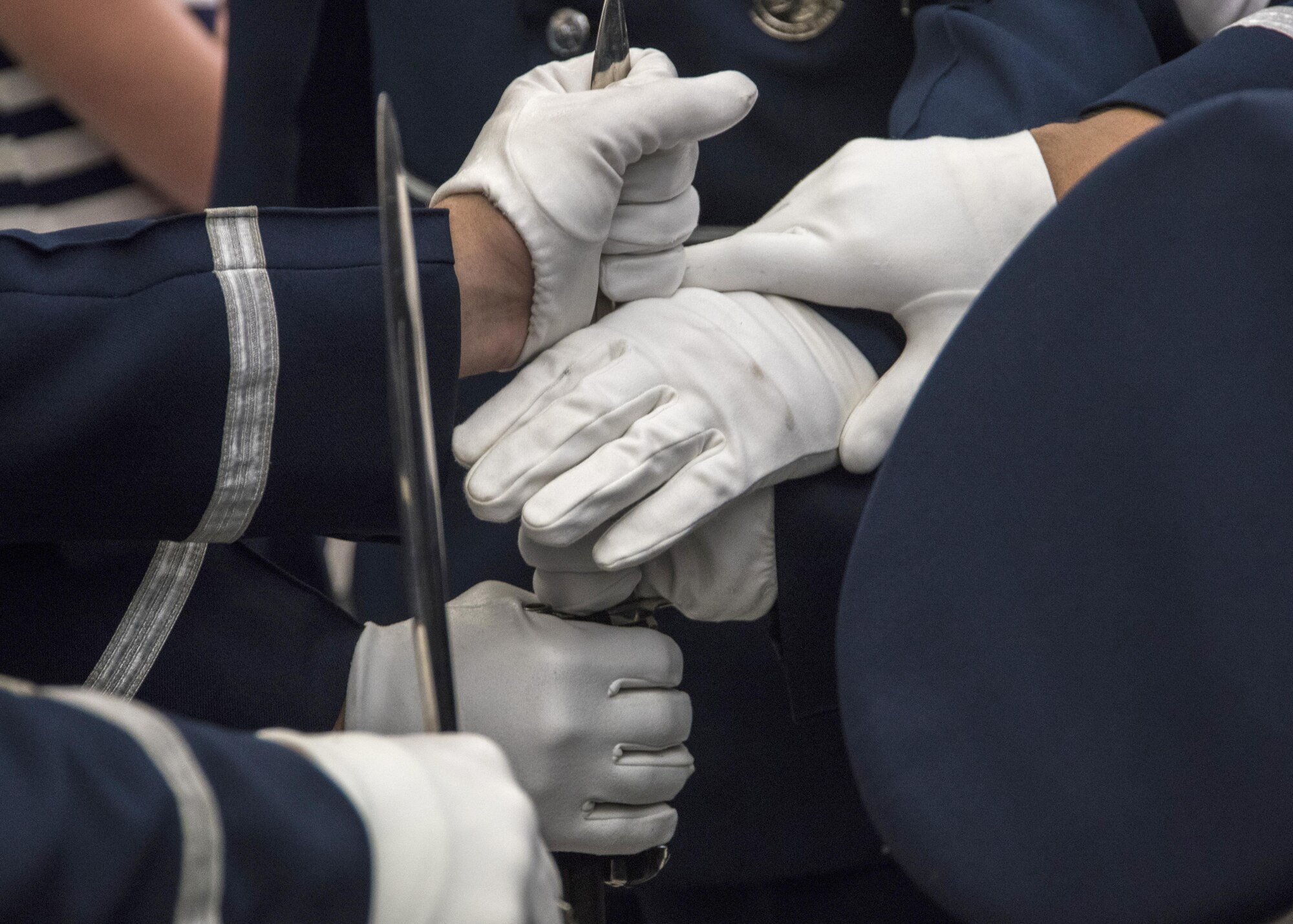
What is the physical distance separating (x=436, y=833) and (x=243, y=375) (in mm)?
263

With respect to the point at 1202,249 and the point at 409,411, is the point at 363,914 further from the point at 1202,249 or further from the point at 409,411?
the point at 1202,249

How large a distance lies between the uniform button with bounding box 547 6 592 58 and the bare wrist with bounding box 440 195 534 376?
193 mm

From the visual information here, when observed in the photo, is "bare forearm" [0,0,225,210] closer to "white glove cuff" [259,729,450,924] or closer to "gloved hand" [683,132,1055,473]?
"gloved hand" [683,132,1055,473]

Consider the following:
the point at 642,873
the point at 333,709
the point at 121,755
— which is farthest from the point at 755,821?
the point at 121,755

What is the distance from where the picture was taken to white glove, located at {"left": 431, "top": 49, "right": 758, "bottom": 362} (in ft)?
1.90

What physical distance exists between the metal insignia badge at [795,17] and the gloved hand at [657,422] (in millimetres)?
208

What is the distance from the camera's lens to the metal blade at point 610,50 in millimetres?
611

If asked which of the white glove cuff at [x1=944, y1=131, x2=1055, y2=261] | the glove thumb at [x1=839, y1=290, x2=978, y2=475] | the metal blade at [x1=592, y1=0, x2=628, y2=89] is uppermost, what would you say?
the metal blade at [x1=592, y1=0, x2=628, y2=89]

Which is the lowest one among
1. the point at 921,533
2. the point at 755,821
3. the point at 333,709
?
the point at 755,821

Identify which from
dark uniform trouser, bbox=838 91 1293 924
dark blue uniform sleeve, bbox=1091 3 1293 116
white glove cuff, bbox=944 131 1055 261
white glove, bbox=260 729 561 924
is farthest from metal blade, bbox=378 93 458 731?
dark blue uniform sleeve, bbox=1091 3 1293 116

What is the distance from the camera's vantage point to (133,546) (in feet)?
1.95

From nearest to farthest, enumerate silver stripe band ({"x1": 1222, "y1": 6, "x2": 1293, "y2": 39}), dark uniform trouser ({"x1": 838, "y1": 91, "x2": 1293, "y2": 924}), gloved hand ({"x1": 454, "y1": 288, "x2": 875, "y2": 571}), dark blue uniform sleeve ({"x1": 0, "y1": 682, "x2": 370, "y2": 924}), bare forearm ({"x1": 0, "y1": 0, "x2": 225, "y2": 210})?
1. dark blue uniform sleeve ({"x1": 0, "y1": 682, "x2": 370, "y2": 924})
2. dark uniform trouser ({"x1": 838, "y1": 91, "x2": 1293, "y2": 924})
3. gloved hand ({"x1": 454, "y1": 288, "x2": 875, "y2": 571})
4. silver stripe band ({"x1": 1222, "y1": 6, "x2": 1293, "y2": 39})
5. bare forearm ({"x1": 0, "y1": 0, "x2": 225, "y2": 210})

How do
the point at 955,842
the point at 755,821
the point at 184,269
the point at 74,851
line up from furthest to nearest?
the point at 755,821, the point at 184,269, the point at 955,842, the point at 74,851

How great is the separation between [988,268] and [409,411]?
0.32 meters
